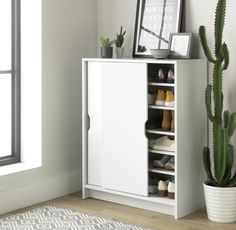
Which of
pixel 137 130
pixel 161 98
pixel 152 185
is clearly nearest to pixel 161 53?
pixel 161 98

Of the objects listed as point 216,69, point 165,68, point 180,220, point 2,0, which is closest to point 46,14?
point 2,0

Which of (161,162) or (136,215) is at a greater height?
(161,162)

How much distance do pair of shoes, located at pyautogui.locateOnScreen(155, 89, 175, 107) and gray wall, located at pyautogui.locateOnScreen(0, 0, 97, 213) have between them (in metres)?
0.90

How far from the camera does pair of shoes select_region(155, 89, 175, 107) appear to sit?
4.09 m

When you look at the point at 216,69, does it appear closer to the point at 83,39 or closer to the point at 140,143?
the point at 140,143

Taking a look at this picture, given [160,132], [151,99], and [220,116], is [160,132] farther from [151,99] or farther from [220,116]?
[220,116]

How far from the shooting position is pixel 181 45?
4.23 m

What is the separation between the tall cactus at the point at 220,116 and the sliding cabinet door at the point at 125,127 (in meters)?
0.47

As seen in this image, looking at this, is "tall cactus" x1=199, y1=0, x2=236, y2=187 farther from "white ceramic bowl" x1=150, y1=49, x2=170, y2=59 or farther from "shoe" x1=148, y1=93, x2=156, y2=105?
"shoe" x1=148, y1=93, x2=156, y2=105

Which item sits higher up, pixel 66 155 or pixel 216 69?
pixel 216 69

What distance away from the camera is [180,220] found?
405cm

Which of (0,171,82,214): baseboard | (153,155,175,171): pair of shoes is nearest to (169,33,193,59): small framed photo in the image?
(153,155,175,171): pair of shoes

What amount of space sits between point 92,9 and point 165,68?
0.97m

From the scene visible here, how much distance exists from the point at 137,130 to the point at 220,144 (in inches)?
24.9
